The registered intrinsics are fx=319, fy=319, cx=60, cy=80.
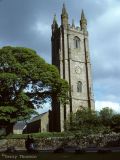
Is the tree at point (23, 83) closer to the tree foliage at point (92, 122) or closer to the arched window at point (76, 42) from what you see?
the tree foliage at point (92, 122)

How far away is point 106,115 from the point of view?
5794cm

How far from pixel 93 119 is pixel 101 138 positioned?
15.6 m

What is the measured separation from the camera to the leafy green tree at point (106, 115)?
55828 millimetres

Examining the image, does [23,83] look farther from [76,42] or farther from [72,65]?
[76,42]

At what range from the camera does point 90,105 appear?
67.0 m

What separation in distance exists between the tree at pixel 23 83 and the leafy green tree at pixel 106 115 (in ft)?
31.2

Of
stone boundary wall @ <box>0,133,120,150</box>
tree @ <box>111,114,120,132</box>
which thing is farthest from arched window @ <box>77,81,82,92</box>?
stone boundary wall @ <box>0,133,120,150</box>

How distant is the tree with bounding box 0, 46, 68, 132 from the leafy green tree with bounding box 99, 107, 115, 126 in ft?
31.2

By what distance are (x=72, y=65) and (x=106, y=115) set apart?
52.5ft

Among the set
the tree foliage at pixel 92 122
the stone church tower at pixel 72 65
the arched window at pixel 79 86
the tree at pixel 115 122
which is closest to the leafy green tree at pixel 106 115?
the tree foliage at pixel 92 122

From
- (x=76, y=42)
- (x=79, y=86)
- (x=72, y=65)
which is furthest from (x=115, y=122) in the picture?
(x=76, y=42)

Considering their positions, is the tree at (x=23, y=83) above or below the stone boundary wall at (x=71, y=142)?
above

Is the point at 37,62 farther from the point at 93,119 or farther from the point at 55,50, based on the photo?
the point at 55,50

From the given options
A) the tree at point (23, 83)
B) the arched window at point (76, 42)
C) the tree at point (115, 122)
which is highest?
the arched window at point (76, 42)
